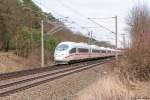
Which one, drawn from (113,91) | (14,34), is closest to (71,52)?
(14,34)

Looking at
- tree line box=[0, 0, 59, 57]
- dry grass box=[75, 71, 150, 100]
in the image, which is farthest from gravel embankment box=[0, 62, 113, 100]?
tree line box=[0, 0, 59, 57]

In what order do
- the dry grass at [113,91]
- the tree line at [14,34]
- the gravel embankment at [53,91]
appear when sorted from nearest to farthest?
the dry grass at [113,91] → the gravel embankment at [53,91] → the tree line at [14,34]

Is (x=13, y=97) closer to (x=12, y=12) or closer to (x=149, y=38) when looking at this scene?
(x=149, y=38)

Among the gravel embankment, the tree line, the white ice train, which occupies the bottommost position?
the gravel embankment

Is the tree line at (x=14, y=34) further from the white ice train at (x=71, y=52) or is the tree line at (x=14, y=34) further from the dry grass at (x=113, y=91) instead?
the dry grass at (x=113, y=91)

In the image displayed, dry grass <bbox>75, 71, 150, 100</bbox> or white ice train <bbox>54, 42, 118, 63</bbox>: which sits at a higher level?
white ice train <bbox>54, 42, 118, 63</bbox>

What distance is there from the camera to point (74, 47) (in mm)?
50062

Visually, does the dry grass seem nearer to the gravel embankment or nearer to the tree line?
the gravel embankment

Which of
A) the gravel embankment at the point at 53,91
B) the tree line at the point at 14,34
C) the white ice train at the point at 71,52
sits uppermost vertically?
the tree line at the point at 14,34

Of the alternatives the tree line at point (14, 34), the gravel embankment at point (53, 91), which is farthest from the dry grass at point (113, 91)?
the tree line at point (14, 34)

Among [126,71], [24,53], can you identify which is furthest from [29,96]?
[24,53]

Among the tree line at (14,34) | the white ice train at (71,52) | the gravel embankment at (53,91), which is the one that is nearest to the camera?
the gravel embankment at (53,91)

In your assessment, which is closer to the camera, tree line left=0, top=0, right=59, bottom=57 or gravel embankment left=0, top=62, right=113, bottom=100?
gravel embankment left=0, top=62, right=113, bottom=100

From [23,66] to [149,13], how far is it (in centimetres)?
1839
